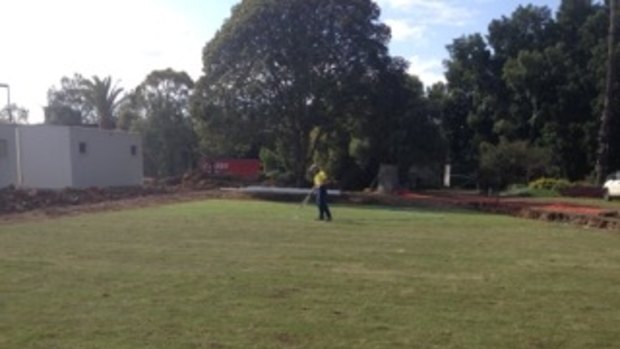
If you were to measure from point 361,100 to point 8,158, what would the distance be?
1655 centimetres

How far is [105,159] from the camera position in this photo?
132 feet

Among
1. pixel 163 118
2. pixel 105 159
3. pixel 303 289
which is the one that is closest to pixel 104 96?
pixel 163 118

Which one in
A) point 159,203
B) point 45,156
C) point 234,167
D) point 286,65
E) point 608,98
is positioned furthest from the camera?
point 234,167

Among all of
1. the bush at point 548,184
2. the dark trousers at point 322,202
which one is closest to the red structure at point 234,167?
the bush at point 548,184

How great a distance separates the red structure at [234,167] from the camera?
5347 centimetres

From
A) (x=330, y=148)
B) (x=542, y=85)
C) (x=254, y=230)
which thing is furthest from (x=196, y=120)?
(x=542, y=85)

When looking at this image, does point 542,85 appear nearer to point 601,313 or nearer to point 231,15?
point 231,15

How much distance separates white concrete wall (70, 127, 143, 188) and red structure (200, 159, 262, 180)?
996 cm

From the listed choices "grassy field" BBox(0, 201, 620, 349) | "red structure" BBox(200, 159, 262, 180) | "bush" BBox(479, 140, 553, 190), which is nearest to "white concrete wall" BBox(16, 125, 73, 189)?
"red structure" BBox(200, 159, 262, 180)

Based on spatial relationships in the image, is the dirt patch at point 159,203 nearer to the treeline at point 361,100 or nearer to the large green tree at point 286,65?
the large green tree at point 286,65

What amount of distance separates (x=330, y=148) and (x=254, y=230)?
94.0ft

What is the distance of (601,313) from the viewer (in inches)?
337

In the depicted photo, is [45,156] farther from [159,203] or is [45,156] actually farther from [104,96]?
[104,96]

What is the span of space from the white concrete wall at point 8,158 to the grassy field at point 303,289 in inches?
716
